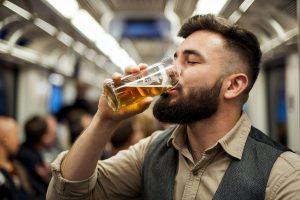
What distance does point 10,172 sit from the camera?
3998mm

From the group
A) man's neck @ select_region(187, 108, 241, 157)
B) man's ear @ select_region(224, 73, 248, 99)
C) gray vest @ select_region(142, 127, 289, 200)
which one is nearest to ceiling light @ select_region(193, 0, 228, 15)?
man's ear @ select_region(224, 73, 248, 99)

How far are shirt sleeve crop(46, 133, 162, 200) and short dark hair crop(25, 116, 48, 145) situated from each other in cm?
312

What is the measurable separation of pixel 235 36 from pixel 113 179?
0.89 meters

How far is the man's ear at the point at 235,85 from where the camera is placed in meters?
1.99

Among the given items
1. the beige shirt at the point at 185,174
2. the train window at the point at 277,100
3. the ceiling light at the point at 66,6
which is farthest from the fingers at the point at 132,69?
the train window at the point at 277,100

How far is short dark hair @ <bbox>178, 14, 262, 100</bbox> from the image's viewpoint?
6.59 feet

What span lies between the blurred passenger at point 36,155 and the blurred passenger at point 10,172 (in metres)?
0.35

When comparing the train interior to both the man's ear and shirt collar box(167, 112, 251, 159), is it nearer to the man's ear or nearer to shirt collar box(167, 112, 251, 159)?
the man's ear

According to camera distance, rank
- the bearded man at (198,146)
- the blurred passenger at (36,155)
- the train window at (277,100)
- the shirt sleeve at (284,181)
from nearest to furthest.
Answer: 1. the shirt sleeve at (284,181)
2. the bearded man at (198,146)
3. the blurred passenger at (36,155)
4. the train window at (277,100)

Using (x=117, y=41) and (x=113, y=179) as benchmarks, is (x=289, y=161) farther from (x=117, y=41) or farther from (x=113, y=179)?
(x=117, y=41)

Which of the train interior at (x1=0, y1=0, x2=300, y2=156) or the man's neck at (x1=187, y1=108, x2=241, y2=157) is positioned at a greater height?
the train interior at (x1=0, y1=0, x2=300, y2=156)

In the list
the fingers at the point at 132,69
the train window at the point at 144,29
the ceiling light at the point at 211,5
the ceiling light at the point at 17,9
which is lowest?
the fingers at the point at 132,69

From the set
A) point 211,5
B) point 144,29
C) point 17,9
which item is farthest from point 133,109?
point 144,29

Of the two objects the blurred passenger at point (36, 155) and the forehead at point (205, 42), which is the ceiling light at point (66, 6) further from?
the forehead at point (205, 42)
